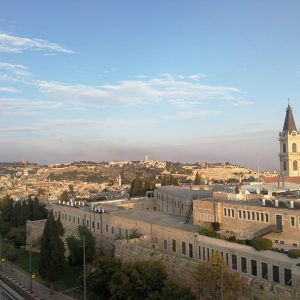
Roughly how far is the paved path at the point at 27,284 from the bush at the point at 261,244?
668 inches

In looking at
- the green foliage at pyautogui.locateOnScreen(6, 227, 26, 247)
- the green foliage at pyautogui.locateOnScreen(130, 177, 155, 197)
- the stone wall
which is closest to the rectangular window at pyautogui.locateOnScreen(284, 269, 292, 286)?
the stone wall

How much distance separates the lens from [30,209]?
2867 inches

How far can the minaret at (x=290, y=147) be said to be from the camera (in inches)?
2753

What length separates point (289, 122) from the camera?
233 feet

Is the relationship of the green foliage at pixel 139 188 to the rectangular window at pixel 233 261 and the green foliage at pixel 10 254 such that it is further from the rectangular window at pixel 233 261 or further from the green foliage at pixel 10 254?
the rectangular window at pixel 233 261

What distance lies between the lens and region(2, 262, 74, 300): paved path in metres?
37.5

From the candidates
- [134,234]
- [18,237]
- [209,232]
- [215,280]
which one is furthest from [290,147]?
[215,280]

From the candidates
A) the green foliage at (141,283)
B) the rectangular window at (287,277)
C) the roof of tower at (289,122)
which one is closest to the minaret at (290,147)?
the roof of tower at (289,122)

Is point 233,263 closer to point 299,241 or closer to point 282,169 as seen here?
point 299,241

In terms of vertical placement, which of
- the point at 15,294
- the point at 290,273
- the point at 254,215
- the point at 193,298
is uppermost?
the point at 254,215

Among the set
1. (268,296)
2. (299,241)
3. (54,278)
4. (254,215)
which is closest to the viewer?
(268,296)

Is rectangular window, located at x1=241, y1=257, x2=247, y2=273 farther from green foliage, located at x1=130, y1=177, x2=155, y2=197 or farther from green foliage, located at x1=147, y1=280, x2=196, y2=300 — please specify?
green foliage, located at x1=130, y1=177, x2=155, y2=197

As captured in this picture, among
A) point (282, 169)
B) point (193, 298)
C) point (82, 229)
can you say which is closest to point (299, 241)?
point (193, 298)

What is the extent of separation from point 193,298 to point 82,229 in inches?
877
